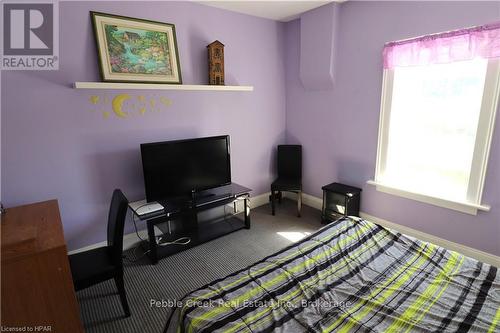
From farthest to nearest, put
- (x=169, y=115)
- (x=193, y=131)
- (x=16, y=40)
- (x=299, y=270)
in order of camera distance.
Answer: (x=193, y=131) < (x=169, y=115) < (x=16, y=40) < (x=299, y=270)

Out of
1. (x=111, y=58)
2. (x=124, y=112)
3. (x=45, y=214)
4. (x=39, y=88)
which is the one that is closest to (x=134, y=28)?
(x=111, y=58)

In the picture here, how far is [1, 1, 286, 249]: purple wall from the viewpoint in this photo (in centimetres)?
217

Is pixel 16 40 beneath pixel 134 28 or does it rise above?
beneath

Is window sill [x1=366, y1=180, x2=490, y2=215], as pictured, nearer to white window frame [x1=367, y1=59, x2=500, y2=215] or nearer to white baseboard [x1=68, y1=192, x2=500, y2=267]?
white window frame [x1=367, y1=59, x2=500, y2=215]

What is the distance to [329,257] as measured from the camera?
1.67 metres

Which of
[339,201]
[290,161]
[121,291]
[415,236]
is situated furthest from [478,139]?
[121,291]

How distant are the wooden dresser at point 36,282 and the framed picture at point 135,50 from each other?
152 centimetres

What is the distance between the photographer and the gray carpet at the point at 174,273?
1917 millimetres

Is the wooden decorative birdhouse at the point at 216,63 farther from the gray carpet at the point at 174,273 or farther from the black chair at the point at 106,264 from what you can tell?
the gray carpet at the point at 174,273

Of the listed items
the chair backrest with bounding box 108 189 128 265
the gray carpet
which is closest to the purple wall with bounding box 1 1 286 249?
the gray carpet

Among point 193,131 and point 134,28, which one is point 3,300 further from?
point 134,28

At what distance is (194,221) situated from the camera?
9.53 ft

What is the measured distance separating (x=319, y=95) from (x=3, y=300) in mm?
3446

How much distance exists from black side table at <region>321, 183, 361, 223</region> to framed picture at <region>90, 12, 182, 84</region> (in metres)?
2.19
